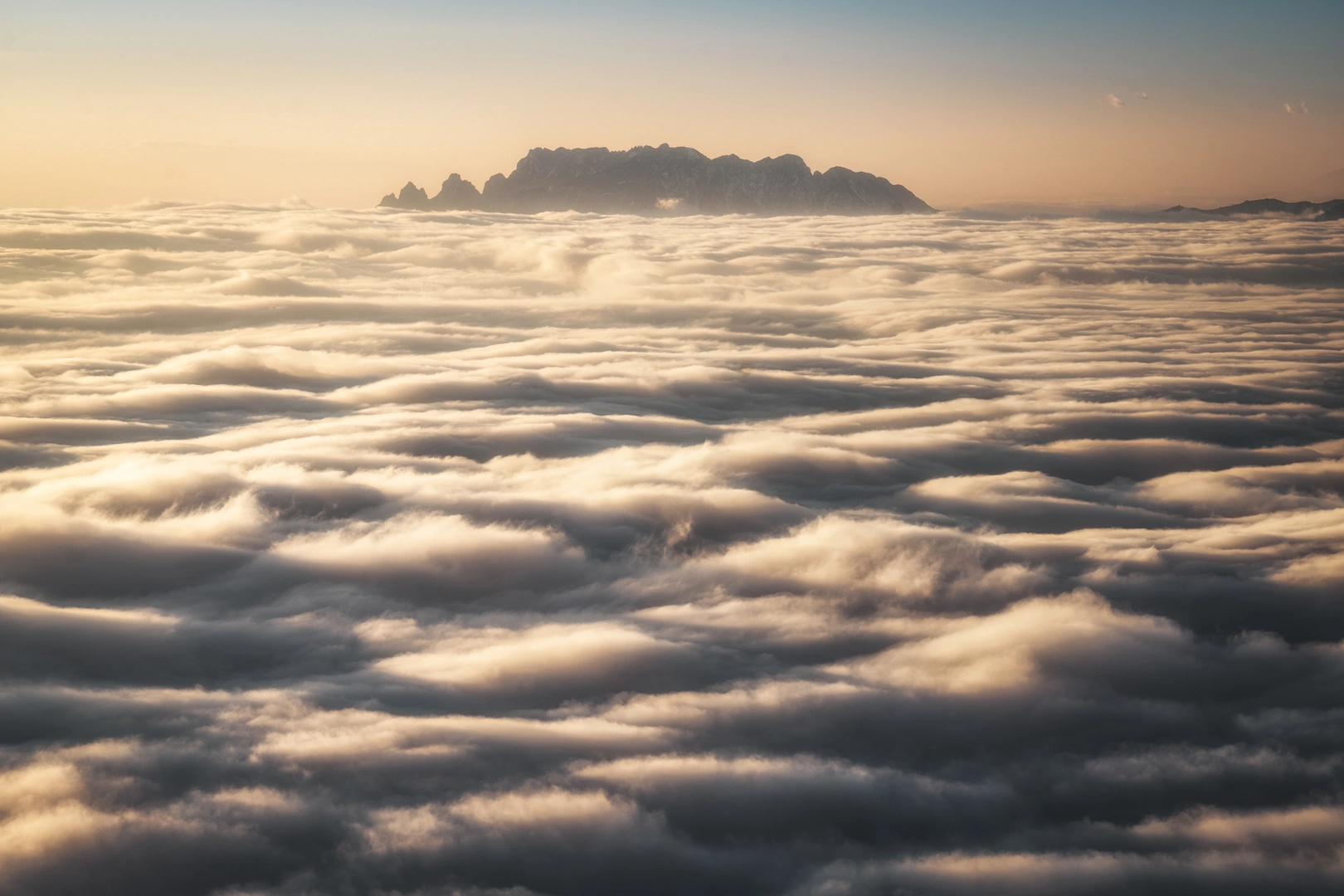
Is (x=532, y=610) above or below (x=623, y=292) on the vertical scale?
below

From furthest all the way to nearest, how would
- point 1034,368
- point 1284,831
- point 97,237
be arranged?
point 97,237 < point 1034,368 < point 1284,831

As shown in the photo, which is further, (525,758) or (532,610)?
(532,610)

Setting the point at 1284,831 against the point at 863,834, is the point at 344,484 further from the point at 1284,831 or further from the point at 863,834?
the point at 1284,831

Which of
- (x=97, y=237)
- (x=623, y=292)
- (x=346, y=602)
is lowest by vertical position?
(x=346, y=602)

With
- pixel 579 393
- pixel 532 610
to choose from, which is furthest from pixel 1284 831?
pixel 579 393

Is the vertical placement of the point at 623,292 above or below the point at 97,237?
below

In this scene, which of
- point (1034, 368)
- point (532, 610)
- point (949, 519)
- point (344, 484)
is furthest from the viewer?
point (1034, 368)

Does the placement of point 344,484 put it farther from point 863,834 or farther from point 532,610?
point 863,834

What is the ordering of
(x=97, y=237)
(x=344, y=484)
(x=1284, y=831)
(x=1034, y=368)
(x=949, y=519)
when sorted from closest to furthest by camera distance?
(x=1284, y=831) → (x=949, y=519) → (x=344, y=484) → (x=1034, y=368) → (x=97, y=237)

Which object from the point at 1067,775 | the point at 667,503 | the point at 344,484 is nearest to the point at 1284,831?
the point at 1067,775
